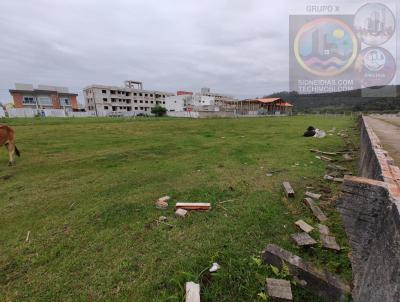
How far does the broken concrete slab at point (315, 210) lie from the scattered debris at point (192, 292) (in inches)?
87.2

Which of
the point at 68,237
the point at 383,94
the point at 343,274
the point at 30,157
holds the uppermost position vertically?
the point at 383,94

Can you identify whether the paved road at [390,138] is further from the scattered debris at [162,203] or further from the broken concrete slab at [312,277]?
the scattered debris at [162,203]

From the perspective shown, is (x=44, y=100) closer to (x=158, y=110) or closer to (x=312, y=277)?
(x=158, y=110)

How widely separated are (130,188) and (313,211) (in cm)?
369

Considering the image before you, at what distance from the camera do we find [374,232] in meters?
1.46

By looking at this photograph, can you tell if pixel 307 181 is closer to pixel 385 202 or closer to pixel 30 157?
pixel 385 202

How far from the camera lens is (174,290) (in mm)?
1916

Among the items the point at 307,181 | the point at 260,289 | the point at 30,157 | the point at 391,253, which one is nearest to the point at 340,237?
the point at 260,289

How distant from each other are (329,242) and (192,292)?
1843 mm

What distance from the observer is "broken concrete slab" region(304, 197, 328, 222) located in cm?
298

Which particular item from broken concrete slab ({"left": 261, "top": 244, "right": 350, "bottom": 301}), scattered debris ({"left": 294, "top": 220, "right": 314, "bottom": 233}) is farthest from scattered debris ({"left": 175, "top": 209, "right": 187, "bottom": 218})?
scattered debris ({"left": 294, "top": 220, "right": 314, "bottom": 233})

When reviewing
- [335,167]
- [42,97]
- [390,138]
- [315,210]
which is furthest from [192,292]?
[42,97]

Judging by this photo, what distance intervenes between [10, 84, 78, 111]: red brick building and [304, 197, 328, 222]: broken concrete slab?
210 feet

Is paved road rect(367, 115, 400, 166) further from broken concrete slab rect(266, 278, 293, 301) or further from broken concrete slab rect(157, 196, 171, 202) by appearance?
broken concrete slab rect(157, 196, 171, 202)
